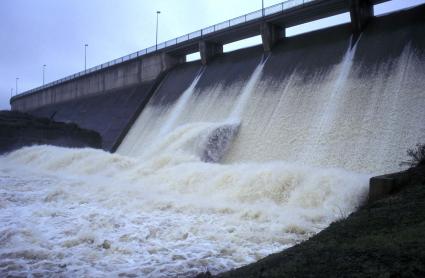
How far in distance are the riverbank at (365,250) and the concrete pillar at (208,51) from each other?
1448cm

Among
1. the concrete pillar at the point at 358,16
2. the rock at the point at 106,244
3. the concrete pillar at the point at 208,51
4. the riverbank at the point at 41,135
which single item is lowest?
the rock at the point at 106,244

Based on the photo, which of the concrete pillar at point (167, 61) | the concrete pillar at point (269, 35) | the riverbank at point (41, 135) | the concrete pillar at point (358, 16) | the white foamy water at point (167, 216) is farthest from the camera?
the concrete pillar at point (167, 61)

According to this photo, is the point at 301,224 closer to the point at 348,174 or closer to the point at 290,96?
the point at 348,174

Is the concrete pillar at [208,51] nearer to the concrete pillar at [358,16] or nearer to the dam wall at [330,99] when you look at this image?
the dam wall at [330,99]

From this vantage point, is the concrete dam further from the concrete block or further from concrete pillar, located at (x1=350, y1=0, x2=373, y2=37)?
the concrete block

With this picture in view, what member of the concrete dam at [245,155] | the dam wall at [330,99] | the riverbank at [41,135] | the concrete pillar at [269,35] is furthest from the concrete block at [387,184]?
the riverbank at [41,135]

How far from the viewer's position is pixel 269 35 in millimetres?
15688

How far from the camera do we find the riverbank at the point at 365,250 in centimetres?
293

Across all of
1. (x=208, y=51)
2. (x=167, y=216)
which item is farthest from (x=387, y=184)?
(x=208, y=51)

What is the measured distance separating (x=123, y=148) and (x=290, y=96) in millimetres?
8631

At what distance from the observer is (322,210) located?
281 inches

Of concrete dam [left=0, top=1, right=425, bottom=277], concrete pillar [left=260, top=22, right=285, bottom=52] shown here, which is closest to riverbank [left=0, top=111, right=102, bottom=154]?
concrete dam [left=0, top=1, right=425, bottom=277]

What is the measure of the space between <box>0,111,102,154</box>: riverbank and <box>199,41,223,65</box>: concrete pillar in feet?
21.9

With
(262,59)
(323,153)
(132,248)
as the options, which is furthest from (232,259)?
(262,59)
